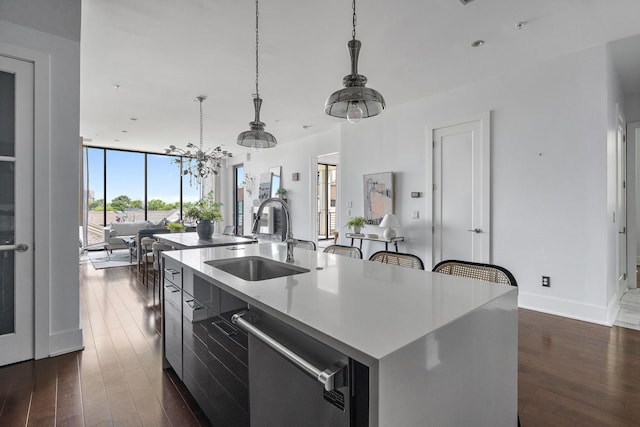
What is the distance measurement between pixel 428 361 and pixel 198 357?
4.39 feet

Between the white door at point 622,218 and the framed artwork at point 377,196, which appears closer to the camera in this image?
the white door at point 622,218

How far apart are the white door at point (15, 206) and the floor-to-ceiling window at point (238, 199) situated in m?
7.35

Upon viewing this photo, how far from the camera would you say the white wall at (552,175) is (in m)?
3.11

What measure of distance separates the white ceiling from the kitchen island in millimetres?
2121

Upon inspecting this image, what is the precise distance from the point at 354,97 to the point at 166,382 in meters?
2.16

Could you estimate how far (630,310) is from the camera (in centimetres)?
352

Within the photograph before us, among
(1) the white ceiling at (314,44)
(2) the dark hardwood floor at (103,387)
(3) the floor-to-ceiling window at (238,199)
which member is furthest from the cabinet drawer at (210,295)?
(3) the floor-to-ceiling window at (238,199)

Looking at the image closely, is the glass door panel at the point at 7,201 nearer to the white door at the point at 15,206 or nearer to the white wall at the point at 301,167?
the white door at the point at 15,206

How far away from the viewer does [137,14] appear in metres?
2.60

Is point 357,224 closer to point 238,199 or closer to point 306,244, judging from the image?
point 306,244

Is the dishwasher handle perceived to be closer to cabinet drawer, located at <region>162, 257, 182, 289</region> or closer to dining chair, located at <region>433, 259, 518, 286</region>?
cabinet drawer, located at <region>162, 257, 182, 289</region>

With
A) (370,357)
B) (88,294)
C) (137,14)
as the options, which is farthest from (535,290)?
(88,294)

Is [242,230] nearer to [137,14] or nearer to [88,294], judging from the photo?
[88,294]

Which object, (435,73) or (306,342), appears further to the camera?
(435,73)
